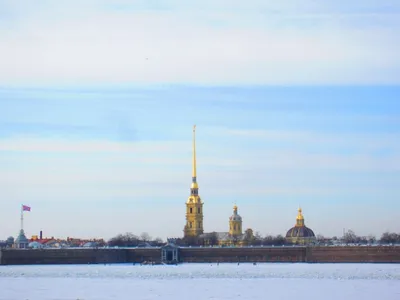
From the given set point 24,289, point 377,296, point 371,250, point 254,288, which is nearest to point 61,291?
point 24,289

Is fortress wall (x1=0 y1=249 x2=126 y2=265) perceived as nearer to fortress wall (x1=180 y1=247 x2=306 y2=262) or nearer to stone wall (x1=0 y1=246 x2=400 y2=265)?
stone wall (x1=0 y1=246 x2=400 y2=265)

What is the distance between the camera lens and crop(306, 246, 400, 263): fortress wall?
487 ft

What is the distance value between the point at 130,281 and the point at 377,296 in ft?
92.3

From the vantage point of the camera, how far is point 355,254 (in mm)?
152250

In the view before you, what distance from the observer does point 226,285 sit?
84688 mm

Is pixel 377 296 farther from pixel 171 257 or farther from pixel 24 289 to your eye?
pixel 171 257

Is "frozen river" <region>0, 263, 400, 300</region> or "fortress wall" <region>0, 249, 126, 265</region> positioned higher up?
"fortress wall" <region>0, 249, 126, 265</region>

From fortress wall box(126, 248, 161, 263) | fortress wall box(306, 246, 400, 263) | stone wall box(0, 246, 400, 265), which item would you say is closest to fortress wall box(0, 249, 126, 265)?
stone wall box(0, 246, 400, 265)

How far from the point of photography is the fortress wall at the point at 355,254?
5842 inches

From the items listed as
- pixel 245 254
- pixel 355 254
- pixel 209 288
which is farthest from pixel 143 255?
pixel 209 288

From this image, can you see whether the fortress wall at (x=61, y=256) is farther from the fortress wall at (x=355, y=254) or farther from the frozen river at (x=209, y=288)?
the frozen river at (x=209, y=288)

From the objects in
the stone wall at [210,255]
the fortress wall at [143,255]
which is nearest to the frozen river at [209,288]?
the stone wall at [210,255]

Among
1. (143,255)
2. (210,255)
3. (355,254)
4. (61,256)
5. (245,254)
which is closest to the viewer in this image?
(355,254)

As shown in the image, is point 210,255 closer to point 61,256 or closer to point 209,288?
point 61,256
